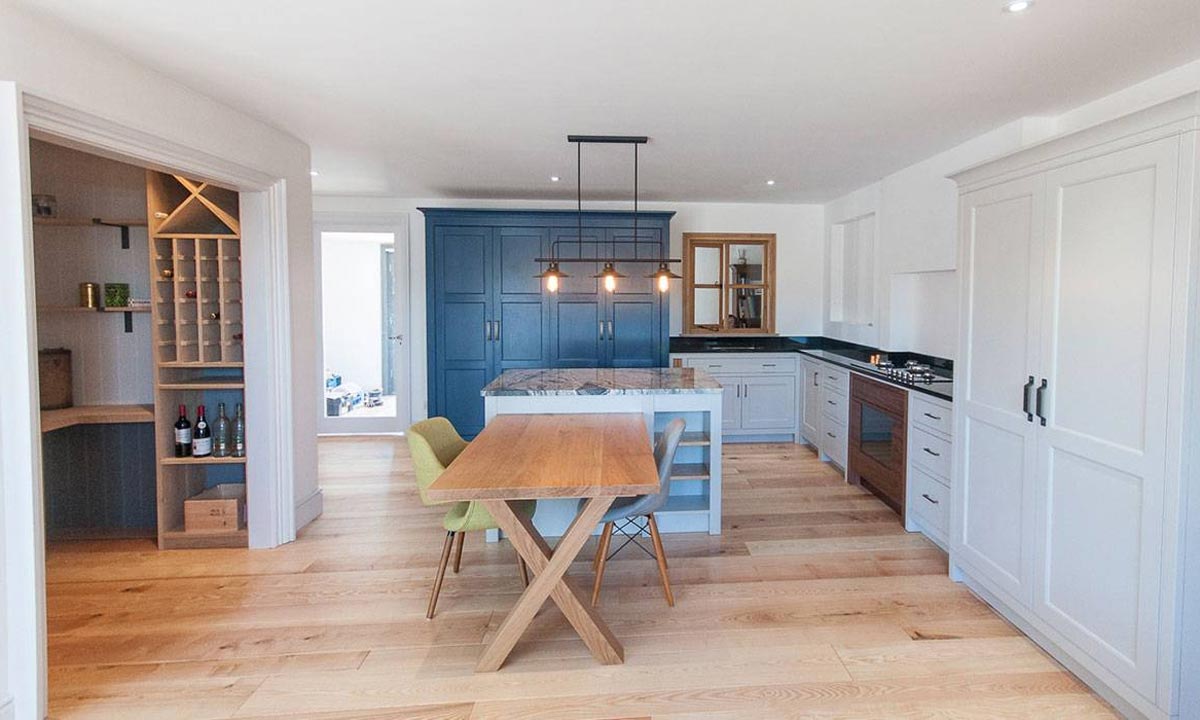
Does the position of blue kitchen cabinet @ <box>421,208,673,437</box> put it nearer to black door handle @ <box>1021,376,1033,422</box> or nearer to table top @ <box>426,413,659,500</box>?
table top @ <box>426,413,659,500</box>

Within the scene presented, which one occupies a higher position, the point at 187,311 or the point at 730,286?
the point at 730,286

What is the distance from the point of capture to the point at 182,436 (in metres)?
3.54

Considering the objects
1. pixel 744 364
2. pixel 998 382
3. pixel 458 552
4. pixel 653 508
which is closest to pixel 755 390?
pixel 744 364

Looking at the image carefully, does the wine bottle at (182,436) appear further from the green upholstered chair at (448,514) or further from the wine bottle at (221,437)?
the green upholstered chair at (448,514)

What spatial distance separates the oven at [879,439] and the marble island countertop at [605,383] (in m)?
1.21

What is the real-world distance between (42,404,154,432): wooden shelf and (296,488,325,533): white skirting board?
96 centimetres

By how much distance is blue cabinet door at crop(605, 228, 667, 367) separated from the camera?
18.6 feet

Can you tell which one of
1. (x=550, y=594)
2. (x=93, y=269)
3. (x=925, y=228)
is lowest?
(x=550, y=594)

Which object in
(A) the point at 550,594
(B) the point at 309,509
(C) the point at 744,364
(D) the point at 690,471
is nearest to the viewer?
(A) the point at 550,594

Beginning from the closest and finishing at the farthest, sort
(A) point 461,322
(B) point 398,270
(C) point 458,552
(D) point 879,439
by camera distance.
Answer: (C) point 458,552, (D) point 879,439, (A) point 461,322, (B) point 398,270

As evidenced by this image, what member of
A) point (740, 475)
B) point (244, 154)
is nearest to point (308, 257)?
point (244, 154)

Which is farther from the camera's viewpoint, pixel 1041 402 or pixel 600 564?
pixel 600 564

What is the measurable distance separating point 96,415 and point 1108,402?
472cm

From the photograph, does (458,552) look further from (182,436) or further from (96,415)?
(96,415)
